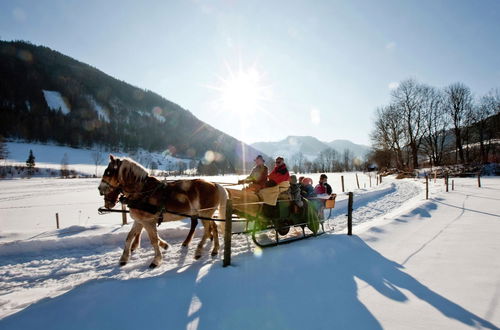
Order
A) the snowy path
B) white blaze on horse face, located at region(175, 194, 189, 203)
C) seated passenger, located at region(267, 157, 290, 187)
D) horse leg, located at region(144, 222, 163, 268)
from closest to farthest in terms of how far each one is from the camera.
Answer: the snowy path, horse leg, located at region(144, 222, 163, 268), white blaze on horse face, located at region(175, 194, 189, 203), seated passenger, located at region(267, 157, 290, 187)

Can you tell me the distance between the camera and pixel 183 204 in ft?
16.1

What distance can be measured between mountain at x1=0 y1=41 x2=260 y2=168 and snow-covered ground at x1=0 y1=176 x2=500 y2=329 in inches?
3146

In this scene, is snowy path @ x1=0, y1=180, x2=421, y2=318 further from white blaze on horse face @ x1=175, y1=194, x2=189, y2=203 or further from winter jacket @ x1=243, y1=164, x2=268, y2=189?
winter jacket @ x1=243, y1=164, x2=268, y2=189

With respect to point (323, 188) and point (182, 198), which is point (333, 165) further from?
point (182, 198)

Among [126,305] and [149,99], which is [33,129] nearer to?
[149,99]

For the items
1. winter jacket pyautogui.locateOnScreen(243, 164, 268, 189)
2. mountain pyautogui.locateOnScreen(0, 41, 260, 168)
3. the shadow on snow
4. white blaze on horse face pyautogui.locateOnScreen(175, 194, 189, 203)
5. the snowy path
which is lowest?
the snowy path

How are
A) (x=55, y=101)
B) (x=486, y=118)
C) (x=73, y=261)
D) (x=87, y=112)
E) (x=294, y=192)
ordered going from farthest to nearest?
(x=87, y=112) → (x=55, y=101) → (x=486, y=118) → (x=294, y=192) → (x=73, y=261)

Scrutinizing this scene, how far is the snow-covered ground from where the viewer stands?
8.47 ft

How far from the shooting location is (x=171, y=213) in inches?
186

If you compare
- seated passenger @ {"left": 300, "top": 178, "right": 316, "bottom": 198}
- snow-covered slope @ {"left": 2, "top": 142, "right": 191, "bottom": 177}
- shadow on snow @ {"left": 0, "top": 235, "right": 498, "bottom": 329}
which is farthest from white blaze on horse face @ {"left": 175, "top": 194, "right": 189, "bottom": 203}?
snow-covered slope @ {"left": 2, "top": 142, "right": 191, "bottom": 177}

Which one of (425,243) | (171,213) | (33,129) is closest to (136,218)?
(171,213)

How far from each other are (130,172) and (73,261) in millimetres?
2399

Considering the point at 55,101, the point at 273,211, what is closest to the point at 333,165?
the point at 273,211

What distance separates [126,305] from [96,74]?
19755cm
